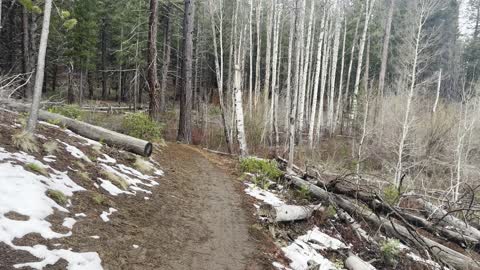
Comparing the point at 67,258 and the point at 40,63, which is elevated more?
the point at 40,63

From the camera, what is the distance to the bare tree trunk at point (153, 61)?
460 inches

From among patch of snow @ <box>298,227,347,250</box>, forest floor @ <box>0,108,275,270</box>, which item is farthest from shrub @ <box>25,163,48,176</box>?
patch of snow @ <box>298,227,347,250</box>

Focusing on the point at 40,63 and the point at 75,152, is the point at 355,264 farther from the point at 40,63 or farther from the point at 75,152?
the point at 40,63

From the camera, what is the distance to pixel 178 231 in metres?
5.00

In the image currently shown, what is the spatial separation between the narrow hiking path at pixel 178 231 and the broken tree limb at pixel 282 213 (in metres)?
0.36

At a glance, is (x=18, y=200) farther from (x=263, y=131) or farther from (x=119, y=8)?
(x=119, y=8)

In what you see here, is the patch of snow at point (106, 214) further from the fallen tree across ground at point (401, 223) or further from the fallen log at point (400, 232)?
the fallen tree across ground at point (401, 223)

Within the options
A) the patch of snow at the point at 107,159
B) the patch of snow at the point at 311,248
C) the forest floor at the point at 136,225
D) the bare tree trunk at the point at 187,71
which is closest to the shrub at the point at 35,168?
the forest floor at the point at 136,225

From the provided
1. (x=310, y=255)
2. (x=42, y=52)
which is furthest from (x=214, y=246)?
(x=42, y=52)

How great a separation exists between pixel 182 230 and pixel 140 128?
20.5ft

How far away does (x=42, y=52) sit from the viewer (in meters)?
5.44

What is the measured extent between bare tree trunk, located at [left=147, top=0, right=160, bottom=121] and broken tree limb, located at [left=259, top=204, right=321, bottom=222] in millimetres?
6697

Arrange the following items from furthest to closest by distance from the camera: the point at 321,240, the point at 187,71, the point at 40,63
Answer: the point at 187,71
the point at 321,240
the point at 40,63

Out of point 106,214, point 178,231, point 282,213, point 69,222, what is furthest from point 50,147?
point 282,213
